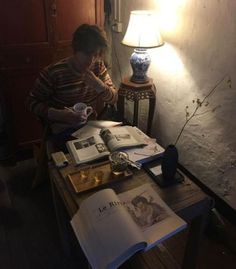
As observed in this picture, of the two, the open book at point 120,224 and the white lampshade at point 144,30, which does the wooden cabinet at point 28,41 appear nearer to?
the white lampshade at point 144,30

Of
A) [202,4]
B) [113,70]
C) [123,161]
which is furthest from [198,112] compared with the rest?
[113,70]

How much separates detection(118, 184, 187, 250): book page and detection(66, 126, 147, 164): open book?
0.26m

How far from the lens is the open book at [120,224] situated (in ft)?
2.68

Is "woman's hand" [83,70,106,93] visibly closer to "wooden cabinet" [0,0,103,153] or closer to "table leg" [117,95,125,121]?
"table leg" [117,95,125,121]

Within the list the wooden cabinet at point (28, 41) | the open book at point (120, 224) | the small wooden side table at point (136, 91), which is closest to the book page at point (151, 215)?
the open book at point (120, 224)

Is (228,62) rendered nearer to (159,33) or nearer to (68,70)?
(159,33)

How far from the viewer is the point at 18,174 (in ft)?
6.89

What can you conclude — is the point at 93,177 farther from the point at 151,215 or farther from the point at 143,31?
Result: the point at 143,31

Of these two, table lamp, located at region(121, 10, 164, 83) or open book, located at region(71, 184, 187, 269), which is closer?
open book, located at region(71, 184, 187, 269)

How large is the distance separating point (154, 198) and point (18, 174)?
4.58ft

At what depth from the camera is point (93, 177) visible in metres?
1.14

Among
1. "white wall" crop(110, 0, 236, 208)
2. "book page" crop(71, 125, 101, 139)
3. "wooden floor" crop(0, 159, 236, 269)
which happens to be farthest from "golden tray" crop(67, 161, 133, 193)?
"white wall" crop(110, 0, 236, 208)

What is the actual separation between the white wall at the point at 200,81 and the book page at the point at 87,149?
2.58 ft

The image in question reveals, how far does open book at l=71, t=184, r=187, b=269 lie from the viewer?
0.82 m
